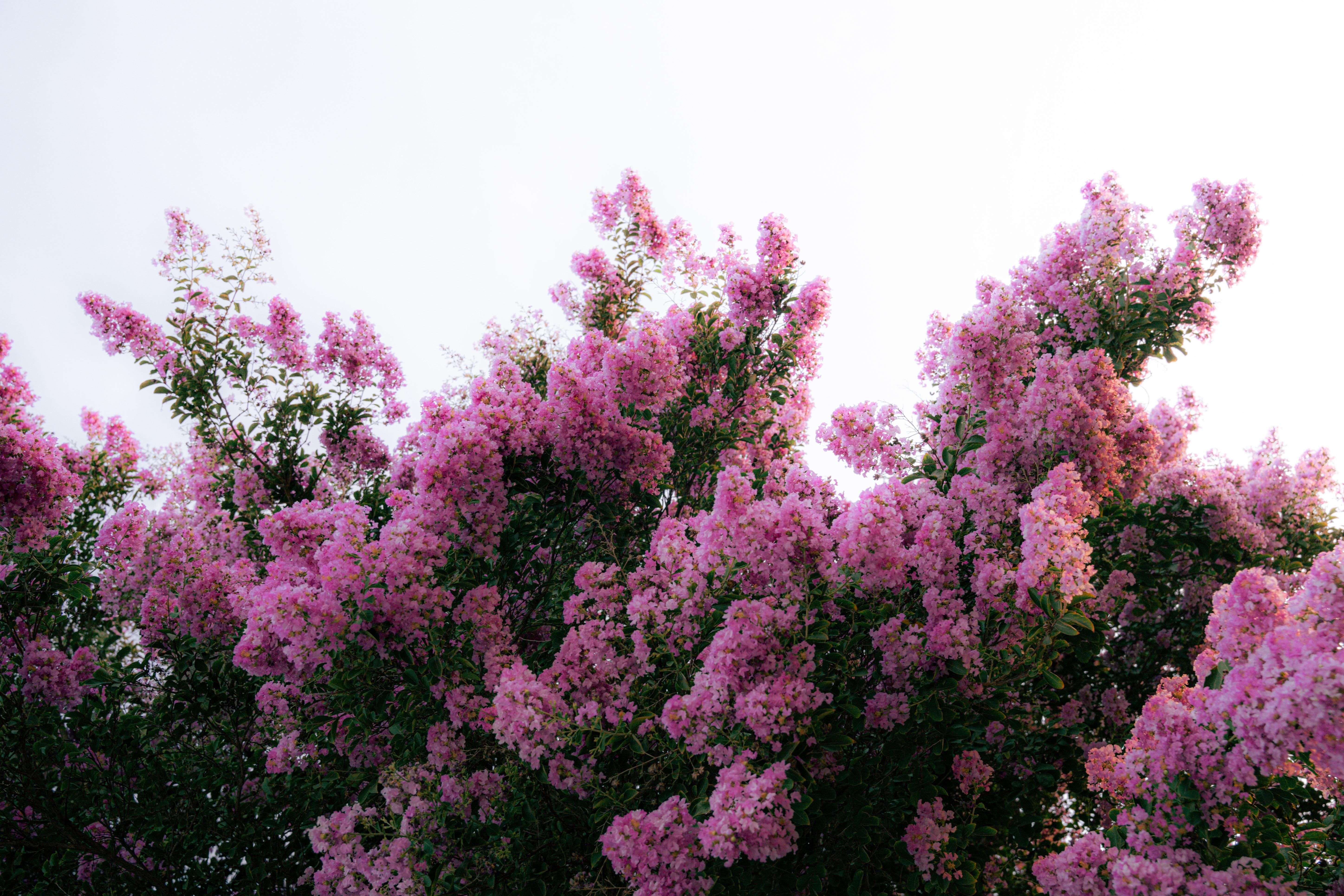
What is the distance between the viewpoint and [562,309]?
30.6 ft

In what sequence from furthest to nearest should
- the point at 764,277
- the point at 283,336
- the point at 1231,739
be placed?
the point at 283,336 < the point at 764,277 < the point at 1231,739

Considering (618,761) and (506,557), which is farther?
(506,557)

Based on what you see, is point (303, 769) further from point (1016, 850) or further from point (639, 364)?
point (1016, 850)

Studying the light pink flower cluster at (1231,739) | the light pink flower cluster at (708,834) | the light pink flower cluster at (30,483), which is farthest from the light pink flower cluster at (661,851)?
the light pink flower cluster at (30,483)

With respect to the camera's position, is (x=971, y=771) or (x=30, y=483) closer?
(x=971, y=771)

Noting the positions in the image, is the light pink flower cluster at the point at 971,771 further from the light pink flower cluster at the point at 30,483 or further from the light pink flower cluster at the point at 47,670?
the light pink flower cluster at the point at 30,483

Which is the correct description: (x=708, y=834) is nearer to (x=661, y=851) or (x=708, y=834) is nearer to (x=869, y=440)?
(x=661, y=851)

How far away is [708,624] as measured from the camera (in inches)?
168

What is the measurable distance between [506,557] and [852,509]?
2656 millimetres

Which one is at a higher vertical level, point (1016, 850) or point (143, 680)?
point (143, 680)

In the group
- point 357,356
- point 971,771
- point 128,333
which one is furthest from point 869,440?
point 128,333

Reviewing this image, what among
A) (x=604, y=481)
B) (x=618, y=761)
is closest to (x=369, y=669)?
(x=618, y=761)

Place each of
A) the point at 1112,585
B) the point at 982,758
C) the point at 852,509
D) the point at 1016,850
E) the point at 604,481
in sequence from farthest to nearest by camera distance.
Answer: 1. the point at 1112,585
2. the point at 1016,850
3. the point at 604,481
4. the point at 982,758
5. the point at 852,509

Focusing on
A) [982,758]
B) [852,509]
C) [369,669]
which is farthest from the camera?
[982,758]
